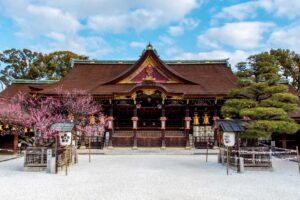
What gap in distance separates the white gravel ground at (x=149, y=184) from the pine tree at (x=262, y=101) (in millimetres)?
1889

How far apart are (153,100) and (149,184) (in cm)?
1418

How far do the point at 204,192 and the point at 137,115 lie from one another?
16.0 metres

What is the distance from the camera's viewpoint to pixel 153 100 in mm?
22766

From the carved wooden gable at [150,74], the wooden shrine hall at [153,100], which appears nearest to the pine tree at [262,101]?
the wooden shrine hall at [153,100]

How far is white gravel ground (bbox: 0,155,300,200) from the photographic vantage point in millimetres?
7422

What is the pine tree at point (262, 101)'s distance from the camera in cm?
1167

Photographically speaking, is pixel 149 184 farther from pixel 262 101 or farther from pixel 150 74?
pixel 150 74

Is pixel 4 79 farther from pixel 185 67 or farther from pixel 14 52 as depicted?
pixel 185 67

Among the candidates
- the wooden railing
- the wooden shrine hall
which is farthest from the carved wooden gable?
the wooden railing

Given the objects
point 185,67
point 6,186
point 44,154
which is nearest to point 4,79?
point 185,67

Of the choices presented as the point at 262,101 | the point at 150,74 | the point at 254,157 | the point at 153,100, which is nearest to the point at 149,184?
the point at 254,157

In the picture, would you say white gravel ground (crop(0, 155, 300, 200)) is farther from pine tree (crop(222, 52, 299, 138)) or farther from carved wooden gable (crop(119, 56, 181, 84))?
carved wooden gable (crop(119, 56, 181, 84))

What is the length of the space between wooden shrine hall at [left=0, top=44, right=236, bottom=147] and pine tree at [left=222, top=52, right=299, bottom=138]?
8.04 metres

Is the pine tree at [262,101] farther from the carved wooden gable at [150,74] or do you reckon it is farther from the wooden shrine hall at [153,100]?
the carved wooden gable at [150,74]
